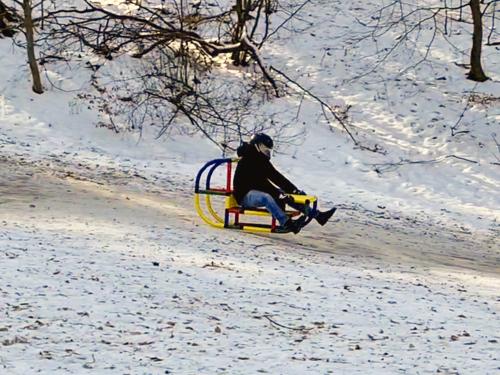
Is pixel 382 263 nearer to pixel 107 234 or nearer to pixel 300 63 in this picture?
pixel 107 234

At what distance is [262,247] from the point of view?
9.77 metres

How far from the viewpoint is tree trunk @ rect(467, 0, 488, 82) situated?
20.4m

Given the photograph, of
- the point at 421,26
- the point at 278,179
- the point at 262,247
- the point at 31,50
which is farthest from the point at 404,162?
the point at 262,247

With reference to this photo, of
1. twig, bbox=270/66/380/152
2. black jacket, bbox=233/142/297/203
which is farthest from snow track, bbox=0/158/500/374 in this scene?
twig, bbox=270/66/380/152

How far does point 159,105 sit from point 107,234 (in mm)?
10082

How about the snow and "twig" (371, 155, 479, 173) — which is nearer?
the snow

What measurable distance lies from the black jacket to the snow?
0.58 metres

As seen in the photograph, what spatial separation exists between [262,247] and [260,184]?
100cm

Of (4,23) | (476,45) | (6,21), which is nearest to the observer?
(476,45)

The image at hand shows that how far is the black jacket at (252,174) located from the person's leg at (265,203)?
0.29 feet

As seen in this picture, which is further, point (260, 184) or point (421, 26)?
point (421, 26)

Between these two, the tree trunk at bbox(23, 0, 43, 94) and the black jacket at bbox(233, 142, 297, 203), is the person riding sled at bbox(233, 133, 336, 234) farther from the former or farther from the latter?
the tree trunk at bbox(23, 0, 43, 94)

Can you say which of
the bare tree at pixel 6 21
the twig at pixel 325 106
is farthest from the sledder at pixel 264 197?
the bare tree at pixel 6 21

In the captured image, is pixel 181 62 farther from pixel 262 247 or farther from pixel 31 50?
pixel 262 247
